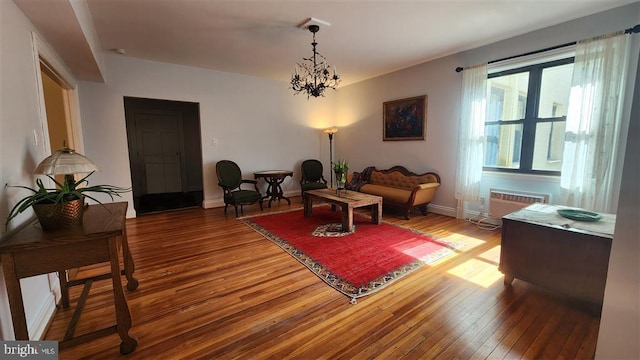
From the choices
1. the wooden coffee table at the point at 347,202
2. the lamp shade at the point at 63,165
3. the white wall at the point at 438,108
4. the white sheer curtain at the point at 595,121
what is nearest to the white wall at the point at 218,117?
the white wall at the point at 438,108

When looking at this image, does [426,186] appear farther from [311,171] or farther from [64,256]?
[64,256]

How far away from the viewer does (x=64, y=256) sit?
1393 mm

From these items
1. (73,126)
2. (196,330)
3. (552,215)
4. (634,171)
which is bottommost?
(196,330)

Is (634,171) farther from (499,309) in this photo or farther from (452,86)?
(452,86)

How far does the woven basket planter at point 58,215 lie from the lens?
1.43 m

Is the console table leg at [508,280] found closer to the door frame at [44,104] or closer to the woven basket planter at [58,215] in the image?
the woven basket planter at [58,215]

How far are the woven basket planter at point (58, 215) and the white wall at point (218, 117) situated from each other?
11.2 ft

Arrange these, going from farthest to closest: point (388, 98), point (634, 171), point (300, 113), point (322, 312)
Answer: point (300, 113)
point (388, 98)
point (322, 312)
point (634, 171)

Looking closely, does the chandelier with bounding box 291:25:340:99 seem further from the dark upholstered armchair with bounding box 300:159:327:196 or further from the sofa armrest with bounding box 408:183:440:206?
the sofa armrest with bounding box 408:183:440:206

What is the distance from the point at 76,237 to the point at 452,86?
4745mm

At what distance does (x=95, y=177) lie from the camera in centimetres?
423

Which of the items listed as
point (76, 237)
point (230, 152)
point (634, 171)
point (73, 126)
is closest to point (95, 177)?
point (73, 126)

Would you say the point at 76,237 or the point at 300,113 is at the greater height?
the point at 300,113

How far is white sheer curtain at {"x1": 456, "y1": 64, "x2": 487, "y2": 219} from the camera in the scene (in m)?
3.86
